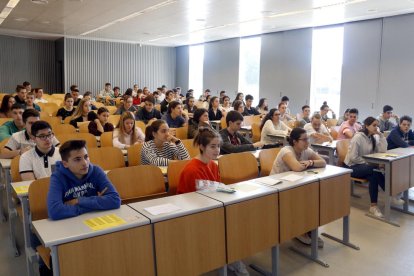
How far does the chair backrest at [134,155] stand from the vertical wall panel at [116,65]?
1137cm

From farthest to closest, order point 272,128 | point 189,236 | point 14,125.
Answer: point 272,128 < point 14,125 < point 189,236

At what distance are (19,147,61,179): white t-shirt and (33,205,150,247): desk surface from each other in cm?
115

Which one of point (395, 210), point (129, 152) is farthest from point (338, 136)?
point (129, 152)

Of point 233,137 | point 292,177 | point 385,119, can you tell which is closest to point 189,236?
point 292,177

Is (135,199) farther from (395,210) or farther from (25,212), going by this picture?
(395,210)

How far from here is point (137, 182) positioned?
3035mm

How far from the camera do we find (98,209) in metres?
2.37

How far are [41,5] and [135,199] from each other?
7000 mm

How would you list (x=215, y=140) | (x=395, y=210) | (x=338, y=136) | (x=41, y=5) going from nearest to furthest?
(x=215, y=140)
(x=395, y=210)
(x=338, y=136)
(x=41, y=5)

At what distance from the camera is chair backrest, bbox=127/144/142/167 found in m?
4.18

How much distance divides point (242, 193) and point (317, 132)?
12.5ft

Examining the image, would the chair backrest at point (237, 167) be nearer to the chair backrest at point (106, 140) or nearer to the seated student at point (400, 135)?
the chair backrest at point (106, 140)

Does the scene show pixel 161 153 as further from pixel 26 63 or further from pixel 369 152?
pixel 26 63

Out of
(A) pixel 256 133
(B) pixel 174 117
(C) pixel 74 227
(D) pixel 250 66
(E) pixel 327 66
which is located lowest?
(C) pixel 74 227
